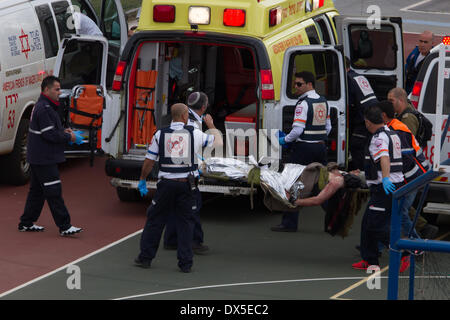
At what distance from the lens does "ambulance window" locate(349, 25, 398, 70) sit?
43.9ft

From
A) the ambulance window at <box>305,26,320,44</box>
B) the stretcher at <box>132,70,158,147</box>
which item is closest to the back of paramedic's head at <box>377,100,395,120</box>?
the ambulance window at <box>305,26,320,44</box>

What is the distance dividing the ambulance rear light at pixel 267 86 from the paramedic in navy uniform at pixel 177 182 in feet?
5.15

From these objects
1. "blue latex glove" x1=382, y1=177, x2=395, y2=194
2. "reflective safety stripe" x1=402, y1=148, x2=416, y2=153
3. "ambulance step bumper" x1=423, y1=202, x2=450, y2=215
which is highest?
"reflective safety stripe" x1=402, y1=148, x2=416, y2=153

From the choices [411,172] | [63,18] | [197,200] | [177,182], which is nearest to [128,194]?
[197,200]

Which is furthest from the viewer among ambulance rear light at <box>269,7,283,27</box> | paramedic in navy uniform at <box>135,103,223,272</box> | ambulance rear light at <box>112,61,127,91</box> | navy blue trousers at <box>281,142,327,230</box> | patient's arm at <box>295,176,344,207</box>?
ambulance rear light at <box>112,61,127,91</box>

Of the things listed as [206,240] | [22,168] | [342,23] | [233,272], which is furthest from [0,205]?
[342,23]

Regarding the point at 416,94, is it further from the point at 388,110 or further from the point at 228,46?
the point at 228,46

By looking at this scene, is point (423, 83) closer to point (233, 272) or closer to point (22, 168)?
point (233, 272)

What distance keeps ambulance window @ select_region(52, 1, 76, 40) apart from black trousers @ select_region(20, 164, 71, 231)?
3.81 meters

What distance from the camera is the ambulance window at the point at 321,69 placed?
11.2m

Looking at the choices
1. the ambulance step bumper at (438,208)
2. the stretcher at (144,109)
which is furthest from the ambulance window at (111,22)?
the ambulance step bumper at (438,208)

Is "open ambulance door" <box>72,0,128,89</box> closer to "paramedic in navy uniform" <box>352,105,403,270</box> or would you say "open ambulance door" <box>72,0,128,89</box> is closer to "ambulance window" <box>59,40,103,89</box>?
"ambulance window" <box>59,40,103,89</box>

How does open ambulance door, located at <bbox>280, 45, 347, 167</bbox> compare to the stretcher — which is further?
the stretcher

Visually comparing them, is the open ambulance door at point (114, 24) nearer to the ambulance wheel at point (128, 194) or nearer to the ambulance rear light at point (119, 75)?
the ambulance wheel at point (128, 194)
